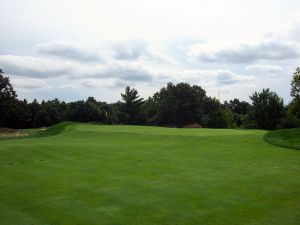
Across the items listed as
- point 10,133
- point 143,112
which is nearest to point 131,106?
point 143,112

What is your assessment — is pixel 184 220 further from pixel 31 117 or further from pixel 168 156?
pixel 31 117

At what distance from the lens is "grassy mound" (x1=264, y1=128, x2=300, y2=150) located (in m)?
19.9

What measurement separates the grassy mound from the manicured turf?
65.7 inches

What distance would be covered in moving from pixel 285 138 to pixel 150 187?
553 inches

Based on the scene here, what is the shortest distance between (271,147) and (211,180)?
958 centimetres

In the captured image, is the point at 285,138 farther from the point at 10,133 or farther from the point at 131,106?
the point at 131,106

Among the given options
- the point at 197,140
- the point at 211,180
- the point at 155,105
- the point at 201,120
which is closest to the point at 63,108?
the point at 155,105

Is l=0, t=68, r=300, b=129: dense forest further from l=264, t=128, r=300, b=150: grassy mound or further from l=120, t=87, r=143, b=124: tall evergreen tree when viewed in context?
l=264, t=128, r=300, b=150: grassy mound

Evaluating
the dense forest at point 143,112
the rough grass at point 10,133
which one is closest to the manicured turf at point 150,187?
the rough grass at point 10,133

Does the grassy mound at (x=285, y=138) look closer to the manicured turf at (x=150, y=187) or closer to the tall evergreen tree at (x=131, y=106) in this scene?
the manicured turf at (x=150, y=187)

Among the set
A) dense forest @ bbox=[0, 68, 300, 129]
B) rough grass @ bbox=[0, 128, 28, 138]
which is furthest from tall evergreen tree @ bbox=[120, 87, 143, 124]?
rough grass @ bbox=[0, 128, 28, 138]

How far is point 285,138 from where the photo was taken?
21.8 meters

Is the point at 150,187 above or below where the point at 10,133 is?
below

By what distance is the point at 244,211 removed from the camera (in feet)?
25.2
